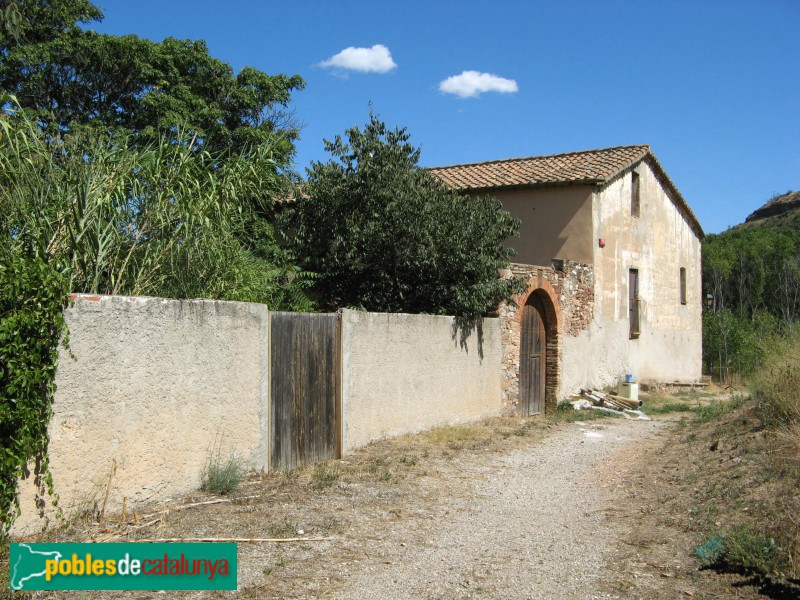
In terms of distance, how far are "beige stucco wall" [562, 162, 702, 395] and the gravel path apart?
7.61 meters

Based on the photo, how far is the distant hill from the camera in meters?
51.3

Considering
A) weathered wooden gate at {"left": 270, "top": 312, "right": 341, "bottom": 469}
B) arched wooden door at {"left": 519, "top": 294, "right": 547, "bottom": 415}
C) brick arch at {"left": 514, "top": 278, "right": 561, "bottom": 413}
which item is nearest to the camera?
weathered wooden gate at {"left": 270, "top": 312, "right": 341, "bottom": 469}

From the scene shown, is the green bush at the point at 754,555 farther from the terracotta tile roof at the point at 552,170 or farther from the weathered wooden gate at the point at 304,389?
the terracotta tile roof at the point at 552,170

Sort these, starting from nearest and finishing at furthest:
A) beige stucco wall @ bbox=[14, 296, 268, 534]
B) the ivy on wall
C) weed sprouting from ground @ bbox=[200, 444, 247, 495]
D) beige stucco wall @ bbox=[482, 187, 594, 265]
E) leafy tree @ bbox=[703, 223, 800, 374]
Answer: the ivy on wall, beige stucco wall @ bbox=[14, 296, 268, 534], weed sprouting from ground @ bbox=[200, 444, 247, 495], beige stucco wall @ bbox=[482, 187, 594, 265], leafy tree @ bbox=[703, 223, 800, 374]

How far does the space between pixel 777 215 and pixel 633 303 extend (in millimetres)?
42153

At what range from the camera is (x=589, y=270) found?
17344 millimetres

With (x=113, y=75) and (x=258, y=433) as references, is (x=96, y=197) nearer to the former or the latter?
(x=258, y=433)

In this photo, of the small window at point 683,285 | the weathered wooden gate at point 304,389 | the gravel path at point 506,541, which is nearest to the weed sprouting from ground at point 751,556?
the gravel path at point 506,541

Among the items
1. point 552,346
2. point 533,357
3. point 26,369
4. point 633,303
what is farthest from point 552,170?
point 26,369

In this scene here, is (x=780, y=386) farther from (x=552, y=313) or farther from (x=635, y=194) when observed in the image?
(x=635, y=194)

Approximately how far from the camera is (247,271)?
8562 millimetres

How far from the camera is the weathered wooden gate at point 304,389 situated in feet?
27.1

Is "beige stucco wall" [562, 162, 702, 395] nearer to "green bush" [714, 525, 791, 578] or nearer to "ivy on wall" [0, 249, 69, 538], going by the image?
"green bush" [714, 525, 791, 578]

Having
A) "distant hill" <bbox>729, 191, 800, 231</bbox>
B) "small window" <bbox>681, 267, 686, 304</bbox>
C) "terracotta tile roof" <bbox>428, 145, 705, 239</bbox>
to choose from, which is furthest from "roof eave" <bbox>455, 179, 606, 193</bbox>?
"distant hill" <bbox>729, 191, 800, 231</bbox>
